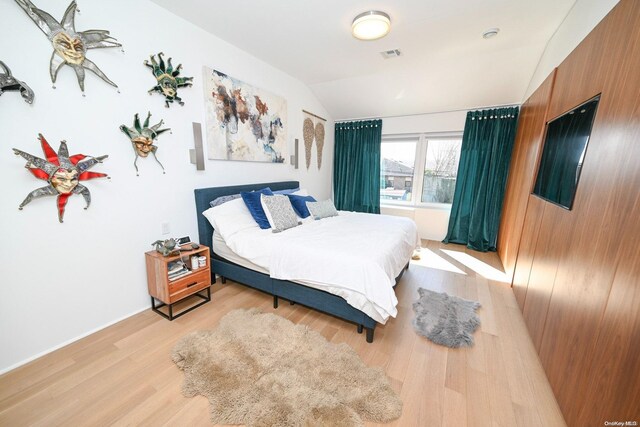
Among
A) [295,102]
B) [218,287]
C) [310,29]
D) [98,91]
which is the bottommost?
[218,287]

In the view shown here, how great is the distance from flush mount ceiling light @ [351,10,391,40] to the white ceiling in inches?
2.0

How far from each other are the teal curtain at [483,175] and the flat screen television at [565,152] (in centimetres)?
185

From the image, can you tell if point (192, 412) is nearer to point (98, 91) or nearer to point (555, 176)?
point (98, 91)

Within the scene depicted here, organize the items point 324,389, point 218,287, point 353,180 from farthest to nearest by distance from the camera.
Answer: point 353,180, point 218,287, point 324,389

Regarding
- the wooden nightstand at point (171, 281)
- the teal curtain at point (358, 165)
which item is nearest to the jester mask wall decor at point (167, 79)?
the wooden nightstand at point (171, 281)

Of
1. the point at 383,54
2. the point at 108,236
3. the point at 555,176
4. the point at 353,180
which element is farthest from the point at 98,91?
the point at 353,180

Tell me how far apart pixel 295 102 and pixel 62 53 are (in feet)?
9.13

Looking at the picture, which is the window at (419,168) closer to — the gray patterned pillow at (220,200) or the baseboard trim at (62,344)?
the gray patterned pillow at (220,200)

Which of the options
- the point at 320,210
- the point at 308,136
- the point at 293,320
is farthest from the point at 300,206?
the point at 308,136

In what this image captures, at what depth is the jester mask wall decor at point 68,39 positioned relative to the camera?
1.53 metres

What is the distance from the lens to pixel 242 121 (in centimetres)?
300

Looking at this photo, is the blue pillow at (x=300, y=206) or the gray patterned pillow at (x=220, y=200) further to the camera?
the blue pillow at (x=300, y=206)

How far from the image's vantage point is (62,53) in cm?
162

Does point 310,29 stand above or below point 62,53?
above
